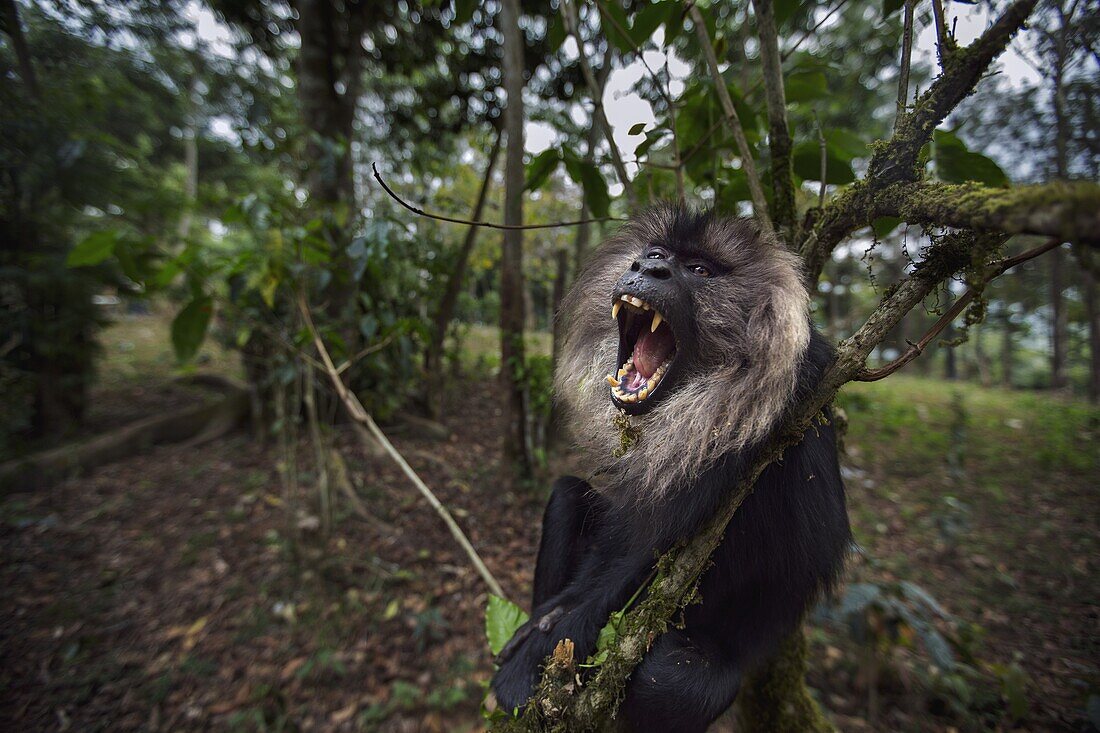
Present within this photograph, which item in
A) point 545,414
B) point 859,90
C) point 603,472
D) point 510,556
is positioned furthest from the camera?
point 859,90

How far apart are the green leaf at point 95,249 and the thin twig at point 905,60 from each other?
2978mm

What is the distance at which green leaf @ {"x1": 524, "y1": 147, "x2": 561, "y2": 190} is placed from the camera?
1.88 metres

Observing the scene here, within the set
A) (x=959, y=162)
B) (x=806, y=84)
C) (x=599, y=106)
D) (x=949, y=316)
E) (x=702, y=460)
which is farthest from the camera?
(x=599, y=106)

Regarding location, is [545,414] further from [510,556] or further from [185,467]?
[185,467]

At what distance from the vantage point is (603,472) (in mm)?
1531

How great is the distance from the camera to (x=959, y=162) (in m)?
1.33

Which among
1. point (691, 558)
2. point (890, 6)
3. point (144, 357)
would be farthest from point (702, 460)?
point (144, 357)

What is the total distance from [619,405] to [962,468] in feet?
21.9

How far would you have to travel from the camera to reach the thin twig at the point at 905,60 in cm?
105

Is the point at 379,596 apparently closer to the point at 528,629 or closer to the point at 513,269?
the point at 528,629

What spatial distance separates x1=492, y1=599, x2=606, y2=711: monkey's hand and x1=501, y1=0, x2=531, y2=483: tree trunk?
2130mm

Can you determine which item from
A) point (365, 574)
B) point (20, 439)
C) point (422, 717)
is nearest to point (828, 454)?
point (422, 717)

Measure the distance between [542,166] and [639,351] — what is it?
94cm

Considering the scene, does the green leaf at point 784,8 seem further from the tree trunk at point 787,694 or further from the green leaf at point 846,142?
the tree trunk at point 787,694
